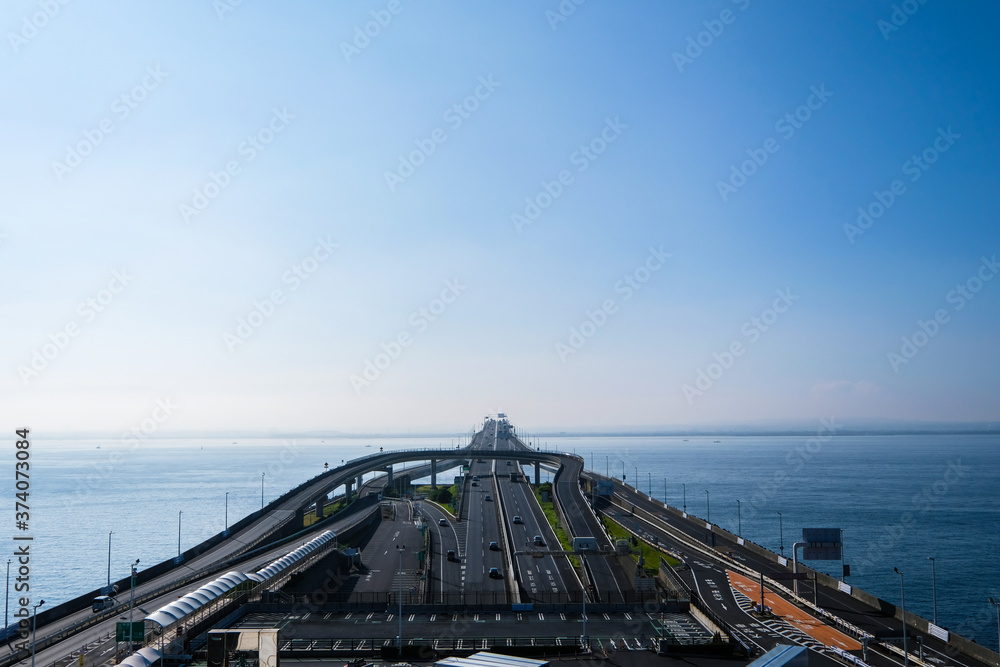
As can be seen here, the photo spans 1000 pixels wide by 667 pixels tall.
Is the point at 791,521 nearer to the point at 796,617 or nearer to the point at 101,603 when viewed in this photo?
the point at 796,617

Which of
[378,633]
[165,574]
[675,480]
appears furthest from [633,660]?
[675,480]

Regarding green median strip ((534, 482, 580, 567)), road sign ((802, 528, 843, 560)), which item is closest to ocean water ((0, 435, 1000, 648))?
road sign ((802, 528, 843, 560))

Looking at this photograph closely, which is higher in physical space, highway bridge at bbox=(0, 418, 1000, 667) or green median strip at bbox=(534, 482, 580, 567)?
green median strip at bbox=(534, 482, 580, 567)

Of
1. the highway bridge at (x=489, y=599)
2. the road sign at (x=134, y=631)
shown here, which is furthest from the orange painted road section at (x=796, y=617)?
the road sign at (x=134, y=631)

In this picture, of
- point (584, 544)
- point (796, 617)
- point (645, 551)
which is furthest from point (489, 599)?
point (645, 551)

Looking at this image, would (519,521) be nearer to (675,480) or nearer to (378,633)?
(378,633)

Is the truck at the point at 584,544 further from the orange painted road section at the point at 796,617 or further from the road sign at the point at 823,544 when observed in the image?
the road sign at the point at 823,544

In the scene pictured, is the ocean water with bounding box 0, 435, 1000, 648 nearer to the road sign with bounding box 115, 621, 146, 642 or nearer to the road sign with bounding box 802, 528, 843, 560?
the road sign with bounding box 802, 528, 843, 560

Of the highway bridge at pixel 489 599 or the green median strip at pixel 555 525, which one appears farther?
the green median strip at pixel 555 525
